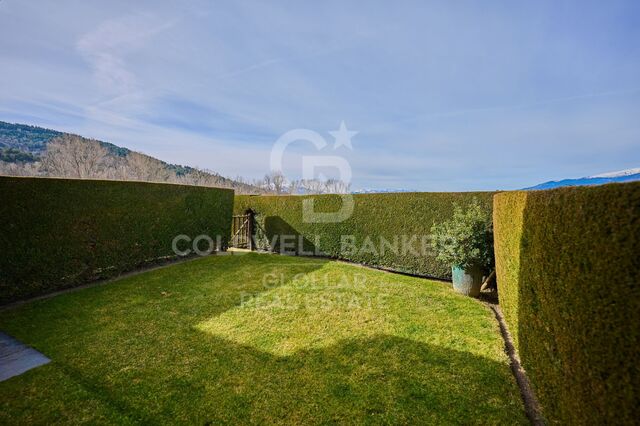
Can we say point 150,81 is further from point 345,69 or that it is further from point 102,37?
point 345,69

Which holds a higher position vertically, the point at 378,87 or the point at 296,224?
the point at 378,87

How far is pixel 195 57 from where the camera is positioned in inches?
310

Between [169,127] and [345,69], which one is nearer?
[345,69]

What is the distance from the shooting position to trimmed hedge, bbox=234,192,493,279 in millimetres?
7605

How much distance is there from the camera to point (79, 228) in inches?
248

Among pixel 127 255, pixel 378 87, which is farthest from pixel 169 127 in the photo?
pixel 378 87

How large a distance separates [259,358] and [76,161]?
5060 cm

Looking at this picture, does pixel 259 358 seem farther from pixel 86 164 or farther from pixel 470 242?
pixel 86 164

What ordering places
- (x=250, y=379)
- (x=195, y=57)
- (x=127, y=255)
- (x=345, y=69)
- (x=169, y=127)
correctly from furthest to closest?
(x=169, y=127) < (x=345, y=69) < (x=195, y=57) < (x=127, y=255) < (x=250, y=379)

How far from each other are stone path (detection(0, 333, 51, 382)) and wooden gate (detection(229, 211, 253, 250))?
8429 mm

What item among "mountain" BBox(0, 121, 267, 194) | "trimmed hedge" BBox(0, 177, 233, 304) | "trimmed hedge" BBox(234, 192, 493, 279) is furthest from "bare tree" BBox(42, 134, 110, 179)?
"trimmed hedge" BBox(234, 192, 493, 279)

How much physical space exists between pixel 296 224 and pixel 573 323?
956 centimetres

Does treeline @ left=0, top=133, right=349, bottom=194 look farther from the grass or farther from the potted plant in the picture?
the grass

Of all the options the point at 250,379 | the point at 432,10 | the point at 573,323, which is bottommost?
the point at 250,379
